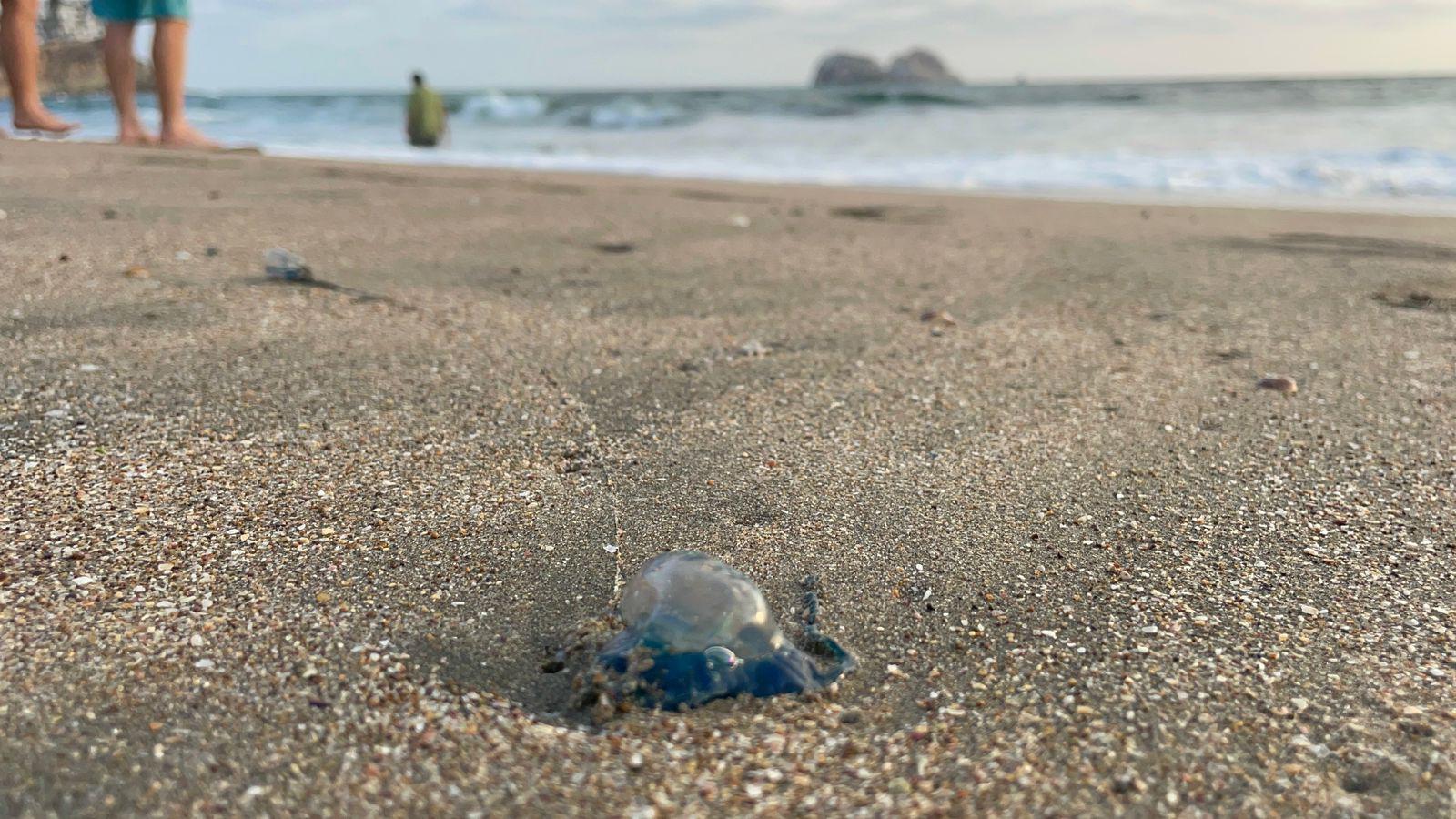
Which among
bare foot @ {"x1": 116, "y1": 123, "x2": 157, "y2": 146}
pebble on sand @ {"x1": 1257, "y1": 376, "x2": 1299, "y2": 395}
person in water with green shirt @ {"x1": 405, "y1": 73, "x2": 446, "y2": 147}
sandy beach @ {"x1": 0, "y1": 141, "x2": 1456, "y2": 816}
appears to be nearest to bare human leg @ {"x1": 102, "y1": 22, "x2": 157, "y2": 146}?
bare foot @ {"x1": 116, "y1": 123, "x2": 157, "y2": 146}

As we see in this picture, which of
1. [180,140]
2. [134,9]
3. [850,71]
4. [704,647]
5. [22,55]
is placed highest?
[850,71]

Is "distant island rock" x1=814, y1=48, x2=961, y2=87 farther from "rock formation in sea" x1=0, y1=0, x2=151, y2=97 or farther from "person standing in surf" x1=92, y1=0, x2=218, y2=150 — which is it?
"person standing in surf" x1=92, y1=0, x2=218, y2=150

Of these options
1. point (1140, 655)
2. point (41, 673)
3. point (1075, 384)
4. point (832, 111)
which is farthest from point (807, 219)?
point (832, 111)

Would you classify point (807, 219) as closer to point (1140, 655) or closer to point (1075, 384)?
point (1075, 384)

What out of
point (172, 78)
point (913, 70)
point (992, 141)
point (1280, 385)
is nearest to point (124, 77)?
point (172, 78)

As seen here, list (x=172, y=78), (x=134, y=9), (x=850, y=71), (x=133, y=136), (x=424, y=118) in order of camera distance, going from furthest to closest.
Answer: (x=850, y=71)
(x=424, y=118)
(x=133, y=136)
(x=172, y=78)
(x=134, y=9)

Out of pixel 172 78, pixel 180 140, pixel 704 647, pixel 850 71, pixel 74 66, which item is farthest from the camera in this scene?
pixel 850 71

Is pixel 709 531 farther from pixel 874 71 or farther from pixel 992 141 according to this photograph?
pixel 874 71
